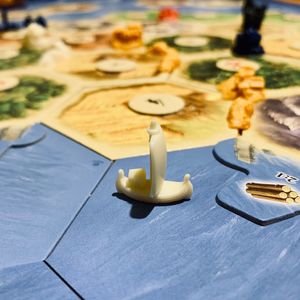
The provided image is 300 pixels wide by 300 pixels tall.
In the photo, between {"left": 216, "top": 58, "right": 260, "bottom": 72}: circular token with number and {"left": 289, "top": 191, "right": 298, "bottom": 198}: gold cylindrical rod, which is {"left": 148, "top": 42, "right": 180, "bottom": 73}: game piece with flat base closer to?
{"left": 216, "top": 58, "right": 260, "bottom": 72}: circular token with number

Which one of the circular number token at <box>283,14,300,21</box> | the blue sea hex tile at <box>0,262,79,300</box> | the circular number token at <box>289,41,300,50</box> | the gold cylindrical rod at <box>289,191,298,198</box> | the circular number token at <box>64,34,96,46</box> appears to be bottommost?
the blue sea hex tile at <box>0,262,79,300</box>

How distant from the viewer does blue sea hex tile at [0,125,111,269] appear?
2.60ft

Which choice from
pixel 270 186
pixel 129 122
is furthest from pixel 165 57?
pixel 270 186

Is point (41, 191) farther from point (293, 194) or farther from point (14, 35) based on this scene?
point (14, 35)

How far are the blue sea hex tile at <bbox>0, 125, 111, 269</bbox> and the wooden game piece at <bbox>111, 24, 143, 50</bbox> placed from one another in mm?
1034

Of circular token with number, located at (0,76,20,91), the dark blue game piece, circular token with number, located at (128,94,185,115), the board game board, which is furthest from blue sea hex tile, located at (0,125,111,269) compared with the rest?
the dark blue game piece

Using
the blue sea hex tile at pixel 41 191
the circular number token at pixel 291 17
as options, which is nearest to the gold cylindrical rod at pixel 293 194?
the blue sea hex tile at pixel 41 191

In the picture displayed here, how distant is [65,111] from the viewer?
1389 millimetres

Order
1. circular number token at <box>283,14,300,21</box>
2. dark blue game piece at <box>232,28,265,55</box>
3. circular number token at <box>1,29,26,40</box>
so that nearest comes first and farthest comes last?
dark blue game piece at <box>232,28,265,55</box> → circular number token at <box>1,29,26,40</box> → circular number token at <box>283,14,300,21</box>

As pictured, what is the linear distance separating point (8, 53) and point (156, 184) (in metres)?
1.55

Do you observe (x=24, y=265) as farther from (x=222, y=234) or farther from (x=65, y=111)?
→ (x=65, y=111)

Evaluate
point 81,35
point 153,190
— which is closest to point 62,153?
point 153,190

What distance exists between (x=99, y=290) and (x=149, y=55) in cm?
151

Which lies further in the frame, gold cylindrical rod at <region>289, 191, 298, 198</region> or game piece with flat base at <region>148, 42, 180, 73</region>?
game piece with flat base at <region>148, 42, 180, 73</region>
